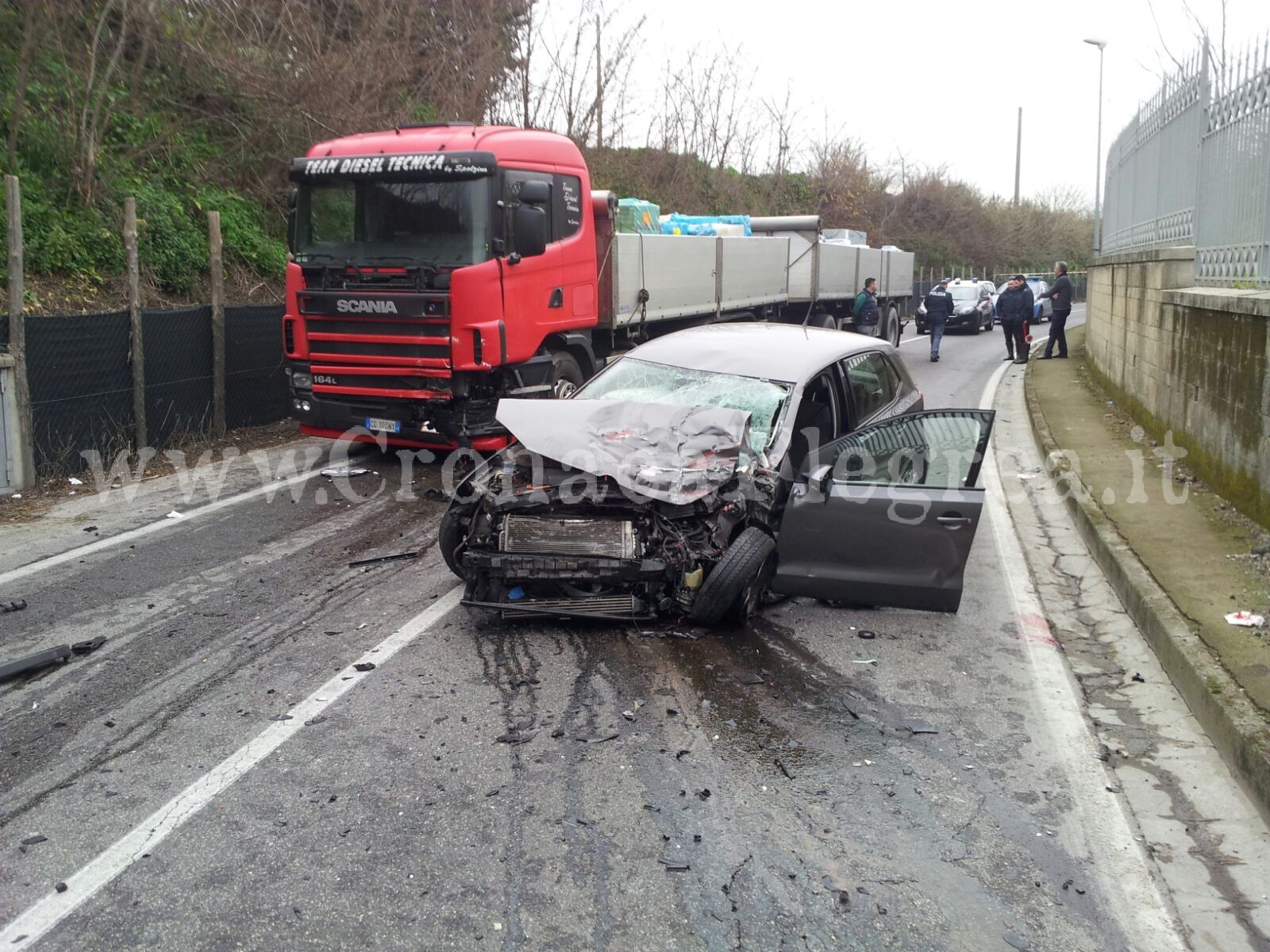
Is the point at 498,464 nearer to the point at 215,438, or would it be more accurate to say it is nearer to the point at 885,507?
the point at 885,507

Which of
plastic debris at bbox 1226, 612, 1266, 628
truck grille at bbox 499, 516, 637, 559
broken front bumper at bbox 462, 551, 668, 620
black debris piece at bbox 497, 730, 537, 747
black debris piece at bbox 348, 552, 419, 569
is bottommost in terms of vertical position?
black debris piece at bbox 497, 730, 537, 747

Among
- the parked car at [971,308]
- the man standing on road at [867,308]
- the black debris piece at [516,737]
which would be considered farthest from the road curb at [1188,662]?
the parked car at [971,308]

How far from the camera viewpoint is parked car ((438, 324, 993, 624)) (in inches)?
221

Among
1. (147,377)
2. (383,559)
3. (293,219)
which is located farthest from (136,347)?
(383,559)

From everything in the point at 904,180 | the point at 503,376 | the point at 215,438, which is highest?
the point at 904,180

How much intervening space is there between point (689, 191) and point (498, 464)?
83.7 ft

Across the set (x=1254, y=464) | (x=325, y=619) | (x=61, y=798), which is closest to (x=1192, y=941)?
(x=61, y=798)

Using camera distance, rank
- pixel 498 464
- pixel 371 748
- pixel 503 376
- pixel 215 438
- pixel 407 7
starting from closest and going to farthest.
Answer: pixel 371 748
pixel 498 464
pixel 503 376
pixel 215 438
pixel 407 7

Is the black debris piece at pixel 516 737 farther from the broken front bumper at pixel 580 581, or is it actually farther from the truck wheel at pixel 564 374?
the truck wheel at pixel 564 374

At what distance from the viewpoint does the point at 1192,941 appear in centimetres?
335

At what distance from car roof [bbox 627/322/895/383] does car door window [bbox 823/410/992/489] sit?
0.77 meters

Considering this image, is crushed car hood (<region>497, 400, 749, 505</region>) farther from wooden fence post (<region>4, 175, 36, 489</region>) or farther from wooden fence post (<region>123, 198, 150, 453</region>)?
wooden fence post (<region>123, 198, 150, 453</region>)

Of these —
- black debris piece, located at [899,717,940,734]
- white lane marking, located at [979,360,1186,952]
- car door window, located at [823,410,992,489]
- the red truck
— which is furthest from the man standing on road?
black debris piece, located at [899,717,940,734]

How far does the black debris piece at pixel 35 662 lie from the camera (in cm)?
520
